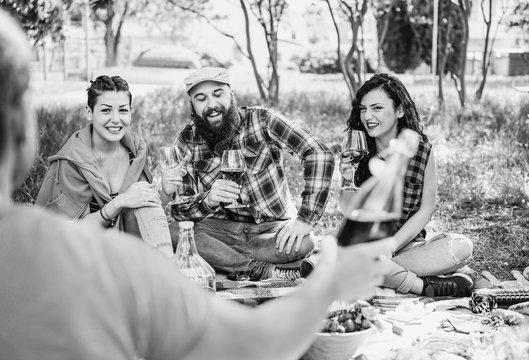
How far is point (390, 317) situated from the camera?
3721 millimetres

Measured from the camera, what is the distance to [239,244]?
495 cm

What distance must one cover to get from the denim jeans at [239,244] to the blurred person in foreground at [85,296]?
3.38 m

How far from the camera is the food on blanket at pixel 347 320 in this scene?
2.90 m

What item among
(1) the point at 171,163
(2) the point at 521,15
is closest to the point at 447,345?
(1) the point at 171,163

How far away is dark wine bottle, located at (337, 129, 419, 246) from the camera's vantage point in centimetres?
143

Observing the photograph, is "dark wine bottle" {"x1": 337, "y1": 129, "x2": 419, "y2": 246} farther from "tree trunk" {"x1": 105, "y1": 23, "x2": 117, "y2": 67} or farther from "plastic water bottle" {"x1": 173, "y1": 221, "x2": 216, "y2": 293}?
"tree trunk" {"x1": 105, "y1": 23, "x2": 117, "y2": 67}

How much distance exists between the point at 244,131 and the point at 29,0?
434 centimetres

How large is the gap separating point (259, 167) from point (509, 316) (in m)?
2.05

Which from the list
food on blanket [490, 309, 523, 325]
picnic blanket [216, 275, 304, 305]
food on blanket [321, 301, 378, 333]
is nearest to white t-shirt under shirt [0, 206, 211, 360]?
food on blanket [321, 301, 378, 333]

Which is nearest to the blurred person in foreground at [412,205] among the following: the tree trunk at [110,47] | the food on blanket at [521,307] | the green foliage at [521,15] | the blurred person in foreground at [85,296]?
the food on blanket at [521,307]

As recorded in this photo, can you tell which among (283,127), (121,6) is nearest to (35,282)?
(283,127)

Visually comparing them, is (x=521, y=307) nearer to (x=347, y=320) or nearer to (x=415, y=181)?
(x=415, y=181)

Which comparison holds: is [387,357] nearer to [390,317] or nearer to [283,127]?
[390,317]

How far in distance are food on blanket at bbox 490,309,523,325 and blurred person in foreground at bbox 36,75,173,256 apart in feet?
6.33
